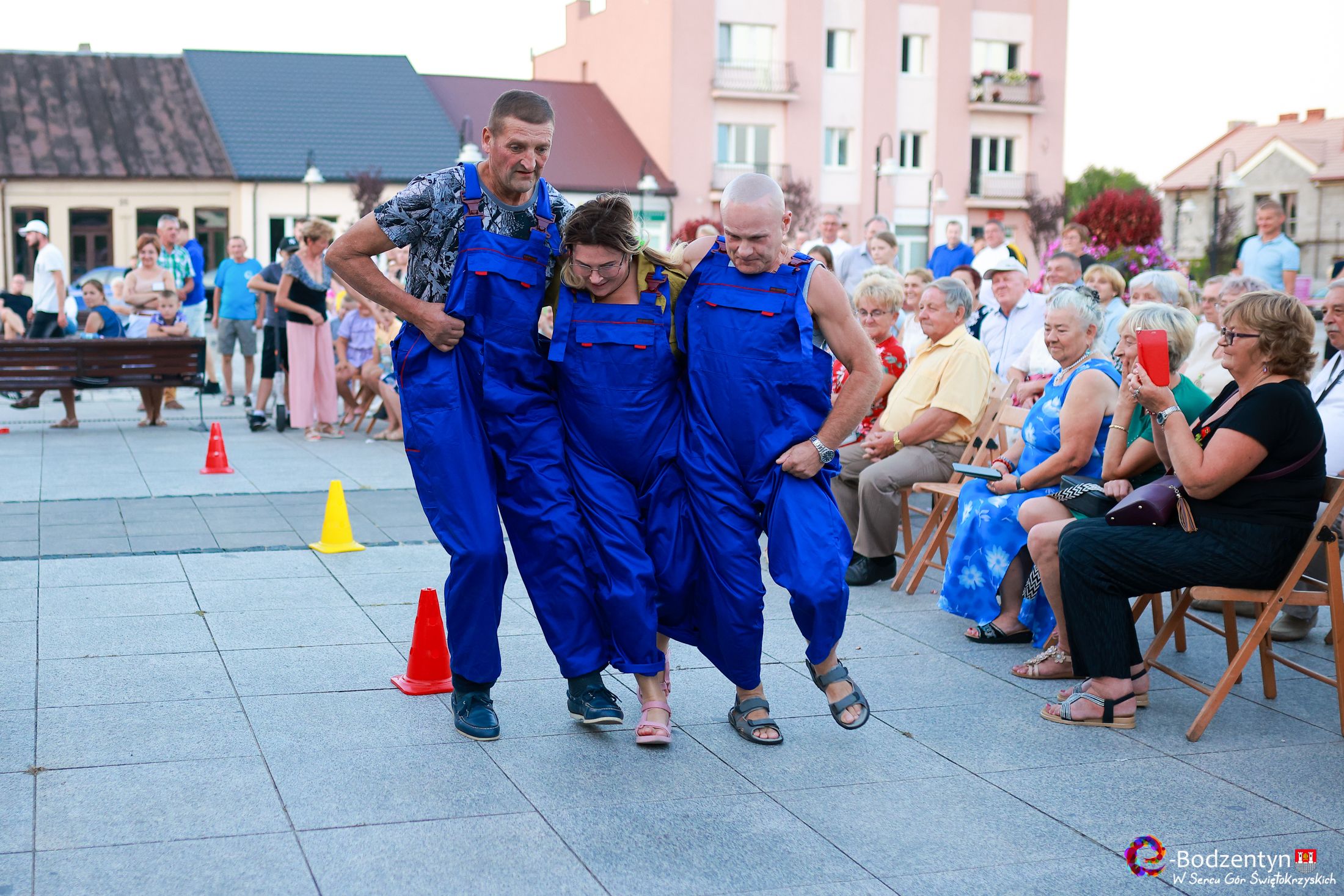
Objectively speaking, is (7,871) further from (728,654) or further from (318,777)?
(728,654)

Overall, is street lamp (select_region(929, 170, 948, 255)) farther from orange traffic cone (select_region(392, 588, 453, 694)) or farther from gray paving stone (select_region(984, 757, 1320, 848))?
gray paving stone (select_region(984, 757, 1320, 848))

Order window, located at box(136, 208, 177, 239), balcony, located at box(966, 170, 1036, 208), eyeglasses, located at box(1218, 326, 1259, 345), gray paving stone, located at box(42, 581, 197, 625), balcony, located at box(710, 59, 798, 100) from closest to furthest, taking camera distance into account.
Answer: eyeglasses, located at box(1218, 326, 1259, 345) < gray paving stone, located at box(42, 581, 197, 625) < window, located at box(136, 208, 177, 239) < balcony, located at box(710, 59, 798, 100) < balcony, located at box(966, 170, 1036, 208)

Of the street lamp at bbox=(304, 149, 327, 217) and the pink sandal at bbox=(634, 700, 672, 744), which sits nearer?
the pink sandal at bbox=(634, 700, 672, 744)

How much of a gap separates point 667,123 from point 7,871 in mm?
Result: 38322

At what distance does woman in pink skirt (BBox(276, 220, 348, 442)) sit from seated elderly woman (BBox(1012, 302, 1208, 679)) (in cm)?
794

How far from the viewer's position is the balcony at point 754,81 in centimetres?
4056

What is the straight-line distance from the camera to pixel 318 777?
3.83 meters

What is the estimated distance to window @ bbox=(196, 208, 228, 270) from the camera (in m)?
35.7

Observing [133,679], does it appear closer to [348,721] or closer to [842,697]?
[348,721]

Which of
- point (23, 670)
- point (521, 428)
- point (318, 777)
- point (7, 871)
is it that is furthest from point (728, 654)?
point (23, 670)

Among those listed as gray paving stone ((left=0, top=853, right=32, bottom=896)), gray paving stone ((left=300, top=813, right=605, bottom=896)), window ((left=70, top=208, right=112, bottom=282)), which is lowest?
gray paving stone ((left=300, top=813, right=605, bottom=896))

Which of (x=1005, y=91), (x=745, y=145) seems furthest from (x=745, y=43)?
(x=1005, y=91)

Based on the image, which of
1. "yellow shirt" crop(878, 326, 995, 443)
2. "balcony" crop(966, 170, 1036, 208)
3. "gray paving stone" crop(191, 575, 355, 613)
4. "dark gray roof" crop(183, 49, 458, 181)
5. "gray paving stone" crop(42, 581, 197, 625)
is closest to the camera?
"gray paving stone" crop(42, 581, 197, 625)

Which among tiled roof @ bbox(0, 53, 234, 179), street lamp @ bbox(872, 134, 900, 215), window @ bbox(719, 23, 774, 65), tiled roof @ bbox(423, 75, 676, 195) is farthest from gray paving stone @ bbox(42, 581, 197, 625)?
window @ bbox(719, 23, 774, 65)
